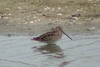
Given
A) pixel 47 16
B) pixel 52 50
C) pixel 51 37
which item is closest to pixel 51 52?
pixel 52 50

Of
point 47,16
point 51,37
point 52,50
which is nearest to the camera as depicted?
point 52,50

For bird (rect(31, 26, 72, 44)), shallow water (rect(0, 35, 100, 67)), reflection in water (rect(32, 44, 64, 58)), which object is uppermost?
bird (rect(31, 26, 72, 44))

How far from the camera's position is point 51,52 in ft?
28.3

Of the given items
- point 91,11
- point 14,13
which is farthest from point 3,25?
point 91,11

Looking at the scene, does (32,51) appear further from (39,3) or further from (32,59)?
(39,3)

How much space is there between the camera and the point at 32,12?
11820 mm

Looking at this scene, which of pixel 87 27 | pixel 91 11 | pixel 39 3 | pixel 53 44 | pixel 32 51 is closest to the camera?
pixel 32 51

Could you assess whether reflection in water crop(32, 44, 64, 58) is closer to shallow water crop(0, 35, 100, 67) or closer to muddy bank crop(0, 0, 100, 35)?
shallow water crop(0, 35, 100, 67)

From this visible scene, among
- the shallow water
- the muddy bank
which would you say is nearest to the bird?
the shallow water

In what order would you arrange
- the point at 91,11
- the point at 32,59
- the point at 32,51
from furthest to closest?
the point at 91,11, the point at 32,51, the point at 32,59

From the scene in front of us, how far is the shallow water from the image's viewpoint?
302 inches

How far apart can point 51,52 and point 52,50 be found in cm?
20

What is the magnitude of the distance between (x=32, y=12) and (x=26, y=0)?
3.58 feet

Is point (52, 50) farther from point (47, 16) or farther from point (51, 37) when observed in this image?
point (47, 16)
